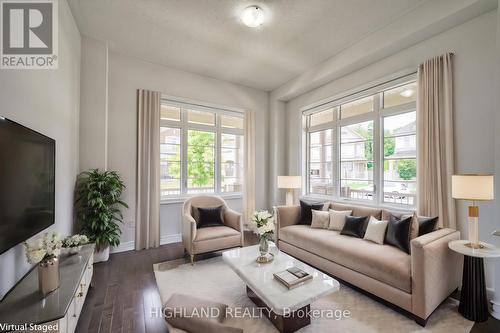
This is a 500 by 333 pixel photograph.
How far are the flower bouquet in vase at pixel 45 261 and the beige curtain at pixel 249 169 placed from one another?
359cm

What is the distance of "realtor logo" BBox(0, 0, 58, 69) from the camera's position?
5.62 ft

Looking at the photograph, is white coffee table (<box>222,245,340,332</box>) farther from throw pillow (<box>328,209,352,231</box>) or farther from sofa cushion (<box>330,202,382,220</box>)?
sofa cushion (<box>330,202,382,220</box>)

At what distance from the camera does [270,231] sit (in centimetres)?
242

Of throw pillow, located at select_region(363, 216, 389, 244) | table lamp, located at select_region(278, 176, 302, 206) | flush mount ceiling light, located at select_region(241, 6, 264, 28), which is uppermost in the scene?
flush mount ceiling light, located at select_region(241, 6, 264, 28)

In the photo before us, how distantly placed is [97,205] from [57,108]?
4.48 ft

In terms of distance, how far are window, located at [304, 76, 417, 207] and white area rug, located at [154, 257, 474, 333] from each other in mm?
1603

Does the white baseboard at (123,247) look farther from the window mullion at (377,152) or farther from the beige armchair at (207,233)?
the window mullion at (377,152)

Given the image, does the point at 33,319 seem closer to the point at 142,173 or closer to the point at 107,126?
the point at 142,173

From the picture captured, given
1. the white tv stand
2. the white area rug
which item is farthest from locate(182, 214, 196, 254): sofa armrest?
the white tv stand

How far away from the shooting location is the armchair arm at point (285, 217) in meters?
3.71

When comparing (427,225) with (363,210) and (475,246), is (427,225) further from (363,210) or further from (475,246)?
(363,210)

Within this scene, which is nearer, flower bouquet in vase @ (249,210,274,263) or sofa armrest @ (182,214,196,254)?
flower bouquet in vase @ (249,210,274,263)

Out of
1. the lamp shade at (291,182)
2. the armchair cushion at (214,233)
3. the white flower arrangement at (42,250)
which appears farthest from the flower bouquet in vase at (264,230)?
the lamp shade at (291,182)

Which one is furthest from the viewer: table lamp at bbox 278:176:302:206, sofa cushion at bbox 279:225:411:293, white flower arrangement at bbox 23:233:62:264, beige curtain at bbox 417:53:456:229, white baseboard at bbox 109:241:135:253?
table lamp at bbox 278:176:302:206
